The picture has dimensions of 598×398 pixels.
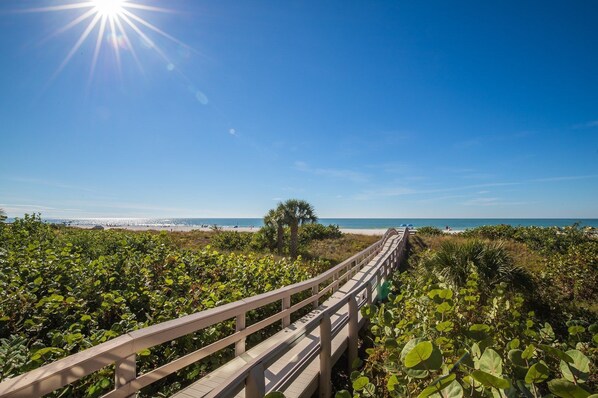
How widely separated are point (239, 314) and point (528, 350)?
354 cm

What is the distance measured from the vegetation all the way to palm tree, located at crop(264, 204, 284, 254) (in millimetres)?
10977

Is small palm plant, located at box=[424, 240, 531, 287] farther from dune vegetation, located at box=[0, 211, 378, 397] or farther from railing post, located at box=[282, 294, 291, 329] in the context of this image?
railing post, located at box=[282, 294, 291, 329]

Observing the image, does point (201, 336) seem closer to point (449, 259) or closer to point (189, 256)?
point (189, 256)

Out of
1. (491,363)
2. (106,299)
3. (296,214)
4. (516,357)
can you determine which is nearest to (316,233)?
(296,214)

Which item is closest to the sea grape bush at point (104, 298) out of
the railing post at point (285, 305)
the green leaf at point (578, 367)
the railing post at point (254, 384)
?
the railing post at point (285, 305)

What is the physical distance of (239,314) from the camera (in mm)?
4367

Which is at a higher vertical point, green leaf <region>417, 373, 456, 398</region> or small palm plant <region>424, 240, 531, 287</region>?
green leaf <region>417, 373, 456, 398</region>

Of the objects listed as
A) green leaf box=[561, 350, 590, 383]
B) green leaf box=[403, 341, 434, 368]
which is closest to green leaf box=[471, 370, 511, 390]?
green leaf box=[403, 341, 434, 368]

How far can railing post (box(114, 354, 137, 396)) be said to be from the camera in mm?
2664

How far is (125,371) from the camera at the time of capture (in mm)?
2715

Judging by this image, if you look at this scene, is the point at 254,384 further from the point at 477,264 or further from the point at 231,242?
the point at 231,242

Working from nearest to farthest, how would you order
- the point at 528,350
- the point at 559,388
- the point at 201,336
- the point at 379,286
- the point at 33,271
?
the point at 559,388 < the point at 528,350 < the point at 201,336 < the point at 33,271 < the point at 379,286

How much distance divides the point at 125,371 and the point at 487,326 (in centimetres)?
323

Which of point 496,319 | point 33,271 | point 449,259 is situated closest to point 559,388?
point 496,319
